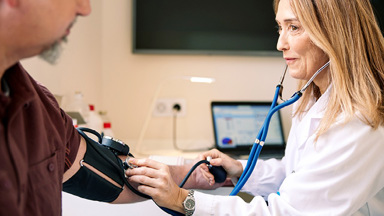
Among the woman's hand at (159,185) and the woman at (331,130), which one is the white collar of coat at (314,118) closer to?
the woman at (331,130)

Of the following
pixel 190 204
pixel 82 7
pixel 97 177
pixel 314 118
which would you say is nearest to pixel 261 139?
pixel 314 118

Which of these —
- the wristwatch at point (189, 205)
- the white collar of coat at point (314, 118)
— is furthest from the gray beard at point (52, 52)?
the white collar of coat at point (314, 118)

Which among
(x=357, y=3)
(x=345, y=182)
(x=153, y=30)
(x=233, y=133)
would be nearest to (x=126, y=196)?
(x=345, y=182)

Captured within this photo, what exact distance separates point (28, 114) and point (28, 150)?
0.07 meters

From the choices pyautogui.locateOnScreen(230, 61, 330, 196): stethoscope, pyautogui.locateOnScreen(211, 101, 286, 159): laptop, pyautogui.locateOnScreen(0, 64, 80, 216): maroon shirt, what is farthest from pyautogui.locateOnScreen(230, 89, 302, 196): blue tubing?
pyautogui.locateOnScreen(211, 101, 286, 159): laptop

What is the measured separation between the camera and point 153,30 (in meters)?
2.00

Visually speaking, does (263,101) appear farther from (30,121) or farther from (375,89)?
(30,121)

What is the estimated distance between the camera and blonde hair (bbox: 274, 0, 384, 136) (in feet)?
2.94

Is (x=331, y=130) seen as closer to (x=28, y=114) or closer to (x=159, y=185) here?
(x=159, y=185)

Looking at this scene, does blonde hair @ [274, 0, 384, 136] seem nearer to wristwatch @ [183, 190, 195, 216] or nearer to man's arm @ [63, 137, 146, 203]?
wristwatch @ [183, 190, 195, 216]

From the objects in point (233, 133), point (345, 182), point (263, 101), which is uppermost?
point (345, 182)

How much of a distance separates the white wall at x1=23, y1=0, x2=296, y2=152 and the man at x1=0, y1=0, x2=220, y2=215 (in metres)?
1.24

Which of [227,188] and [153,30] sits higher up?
[153,30]

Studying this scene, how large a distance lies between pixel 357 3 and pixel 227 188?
745 millimetres
